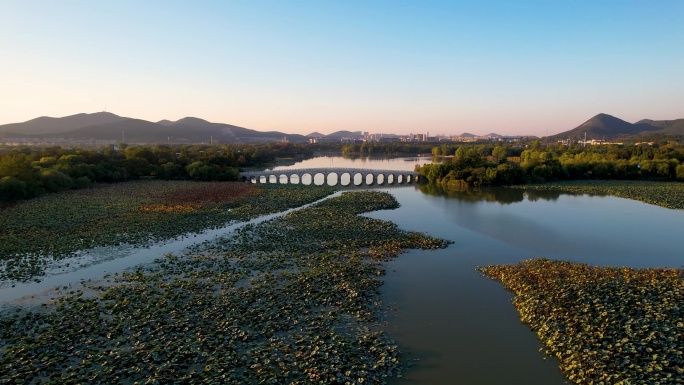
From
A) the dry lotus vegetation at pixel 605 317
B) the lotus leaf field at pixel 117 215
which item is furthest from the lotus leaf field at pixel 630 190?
the lotus leaf field at pixel 117 215

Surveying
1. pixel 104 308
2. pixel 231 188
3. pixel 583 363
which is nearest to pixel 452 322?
pixel 583 363

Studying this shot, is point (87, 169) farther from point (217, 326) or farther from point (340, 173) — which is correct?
point (217, 326)

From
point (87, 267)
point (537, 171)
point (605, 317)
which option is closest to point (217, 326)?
point (87, 267)

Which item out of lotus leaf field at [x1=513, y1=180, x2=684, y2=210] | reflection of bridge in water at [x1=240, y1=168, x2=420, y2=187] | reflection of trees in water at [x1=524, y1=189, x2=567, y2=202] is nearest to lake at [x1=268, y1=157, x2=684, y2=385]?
reflection of trees in water at [x1=524, y1=189, x2=567, y2=202]

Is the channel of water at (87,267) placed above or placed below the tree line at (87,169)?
below

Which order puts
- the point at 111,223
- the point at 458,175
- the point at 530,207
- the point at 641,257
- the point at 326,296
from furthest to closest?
1. the point at 458,175
2. the point at 530,207
3. the point at 111,223
4. the point at 641,257
5. the point at 326,296

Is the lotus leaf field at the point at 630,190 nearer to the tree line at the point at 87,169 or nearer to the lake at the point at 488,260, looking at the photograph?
the lake at the point at 488,260

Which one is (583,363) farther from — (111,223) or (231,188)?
(231,188)
